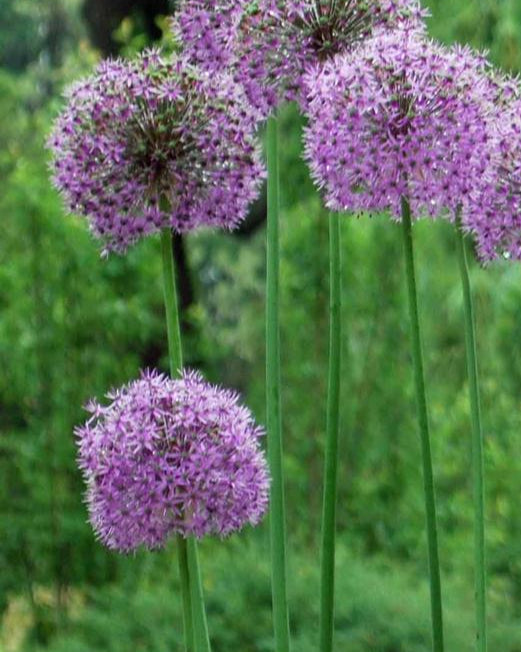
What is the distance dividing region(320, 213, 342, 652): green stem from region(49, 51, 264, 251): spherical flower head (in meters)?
0.20

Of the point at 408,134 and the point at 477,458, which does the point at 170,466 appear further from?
the point at 408,134

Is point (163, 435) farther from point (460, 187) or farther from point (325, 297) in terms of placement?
point (325, 297)

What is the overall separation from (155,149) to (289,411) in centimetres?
440

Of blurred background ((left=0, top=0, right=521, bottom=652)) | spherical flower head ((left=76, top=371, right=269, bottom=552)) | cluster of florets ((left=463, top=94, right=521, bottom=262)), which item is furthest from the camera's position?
blurred background ((left=0, top=0, right=521, bottom=652))

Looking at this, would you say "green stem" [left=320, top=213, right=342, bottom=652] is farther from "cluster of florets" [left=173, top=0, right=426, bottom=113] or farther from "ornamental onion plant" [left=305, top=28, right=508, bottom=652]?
"cluster of florets" [left=173, top=0, right=426, bottom=113]

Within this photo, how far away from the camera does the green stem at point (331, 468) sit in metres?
1.93

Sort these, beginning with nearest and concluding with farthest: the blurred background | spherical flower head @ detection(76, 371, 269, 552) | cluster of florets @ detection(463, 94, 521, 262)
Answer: spherical flower head @ detection(76, 371, 269, 552) → cluster of florets @ detection(463, 94, 521, 262) → the blurred background

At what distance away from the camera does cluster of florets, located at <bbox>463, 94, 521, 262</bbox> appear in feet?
6.75

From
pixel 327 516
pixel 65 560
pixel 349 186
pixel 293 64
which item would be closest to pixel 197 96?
pixel 293 64

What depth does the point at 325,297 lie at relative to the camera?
6.17 meters

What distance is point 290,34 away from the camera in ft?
6.87

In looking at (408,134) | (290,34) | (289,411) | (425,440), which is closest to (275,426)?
(425,440)

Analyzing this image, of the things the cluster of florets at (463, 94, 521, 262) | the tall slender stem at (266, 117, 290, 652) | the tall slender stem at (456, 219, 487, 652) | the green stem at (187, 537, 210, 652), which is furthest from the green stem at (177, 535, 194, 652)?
the cluster of florets at (463, 94, 521, 262)

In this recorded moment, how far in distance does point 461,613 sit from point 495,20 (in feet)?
11.4
